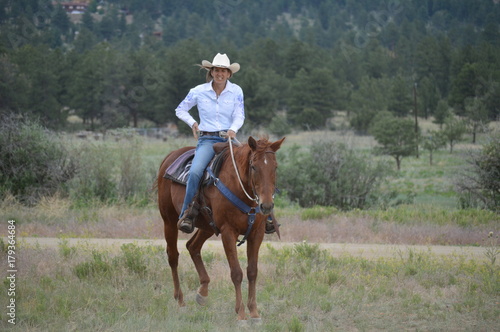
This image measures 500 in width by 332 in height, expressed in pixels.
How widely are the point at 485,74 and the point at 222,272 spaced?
43.2 m

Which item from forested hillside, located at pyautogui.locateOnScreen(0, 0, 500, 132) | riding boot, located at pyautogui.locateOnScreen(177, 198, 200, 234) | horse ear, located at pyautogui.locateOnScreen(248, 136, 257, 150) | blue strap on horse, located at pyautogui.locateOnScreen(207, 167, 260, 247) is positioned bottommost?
riding boot, located at pyautogui.locateOnScreen(177, 198, 200, 234)

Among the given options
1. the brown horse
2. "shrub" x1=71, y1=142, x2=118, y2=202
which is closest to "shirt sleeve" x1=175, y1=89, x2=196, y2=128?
the brown horse

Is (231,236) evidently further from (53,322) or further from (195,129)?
(53,322)

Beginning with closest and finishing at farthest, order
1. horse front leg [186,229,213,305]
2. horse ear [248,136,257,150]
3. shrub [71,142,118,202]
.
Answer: horse ear [248,136,257,150] → horse front leg [186,229,213,305] → shrub [71,142,118,202]

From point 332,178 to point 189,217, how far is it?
56.9 feet

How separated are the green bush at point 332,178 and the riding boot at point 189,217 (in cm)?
1630

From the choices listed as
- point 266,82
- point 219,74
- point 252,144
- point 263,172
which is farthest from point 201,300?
point 266,82

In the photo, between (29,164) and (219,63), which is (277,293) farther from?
(29,164)

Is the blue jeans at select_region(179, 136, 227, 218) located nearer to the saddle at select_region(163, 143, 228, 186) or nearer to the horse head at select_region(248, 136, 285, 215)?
the saddle at select_region(163, 143, 228, 186)

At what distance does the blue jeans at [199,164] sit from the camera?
353 inches

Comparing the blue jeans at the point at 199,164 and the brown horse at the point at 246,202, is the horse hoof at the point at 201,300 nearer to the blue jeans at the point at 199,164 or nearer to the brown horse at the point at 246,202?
the brown horse at the point at 246,202

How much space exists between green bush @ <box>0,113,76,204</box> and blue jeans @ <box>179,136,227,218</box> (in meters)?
14.5

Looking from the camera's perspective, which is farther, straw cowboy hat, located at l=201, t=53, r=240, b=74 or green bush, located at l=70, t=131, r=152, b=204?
green bush, located at l=70, t=131, r=152, b=204

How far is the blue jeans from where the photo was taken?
29.4 ft
